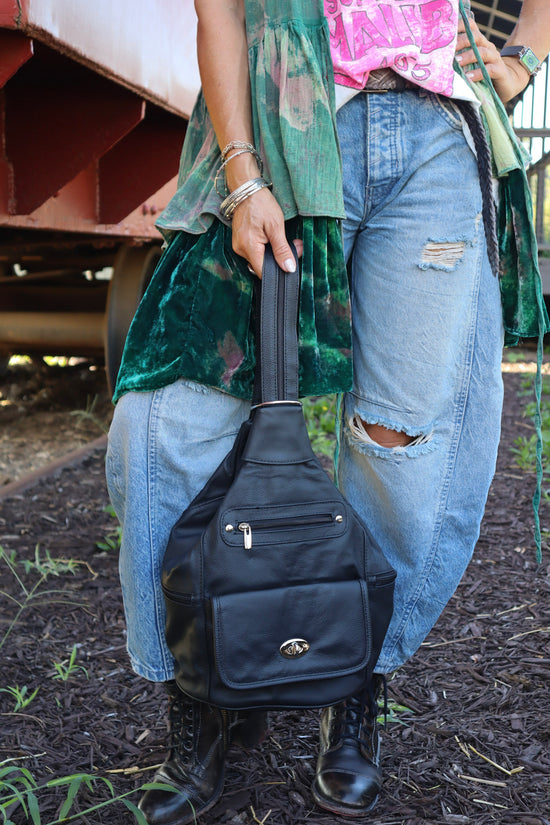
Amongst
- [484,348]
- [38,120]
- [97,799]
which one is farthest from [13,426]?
[484,348]

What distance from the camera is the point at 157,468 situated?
4.49 ft

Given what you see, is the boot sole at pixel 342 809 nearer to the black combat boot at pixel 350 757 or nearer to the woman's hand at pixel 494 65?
the black combat boot at pixel 350 757

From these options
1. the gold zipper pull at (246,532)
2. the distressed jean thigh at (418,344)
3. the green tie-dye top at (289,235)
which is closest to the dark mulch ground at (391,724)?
the distressed jean thigh at (418,344)

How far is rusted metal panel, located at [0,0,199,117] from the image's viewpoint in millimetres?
1962

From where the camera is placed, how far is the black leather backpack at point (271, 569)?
4.21ft

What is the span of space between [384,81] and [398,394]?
20.9 inches

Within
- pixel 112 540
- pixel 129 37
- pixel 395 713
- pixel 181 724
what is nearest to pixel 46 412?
pixel 112 540

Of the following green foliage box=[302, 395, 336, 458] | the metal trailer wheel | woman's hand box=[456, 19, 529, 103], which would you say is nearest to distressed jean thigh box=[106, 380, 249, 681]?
woman's hand box=[456, 19, 529, 103]

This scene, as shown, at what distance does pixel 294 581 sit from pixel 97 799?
2.04ft

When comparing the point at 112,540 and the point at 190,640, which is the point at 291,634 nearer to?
the point at 190,640

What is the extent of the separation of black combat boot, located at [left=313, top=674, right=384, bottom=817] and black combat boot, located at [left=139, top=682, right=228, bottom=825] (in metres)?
0.20

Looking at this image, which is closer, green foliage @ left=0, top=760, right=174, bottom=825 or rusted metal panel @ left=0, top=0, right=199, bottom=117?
green foliage @ left=0, top=760, right=174, bottom=825

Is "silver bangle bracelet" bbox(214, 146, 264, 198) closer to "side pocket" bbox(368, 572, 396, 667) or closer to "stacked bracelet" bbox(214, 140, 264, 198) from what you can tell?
"stacked bracelet" bbox(214, 140, 264, 198)

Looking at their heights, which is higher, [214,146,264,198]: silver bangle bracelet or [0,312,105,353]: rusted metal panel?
[214,146,264,198]: silver bangle bracelet
